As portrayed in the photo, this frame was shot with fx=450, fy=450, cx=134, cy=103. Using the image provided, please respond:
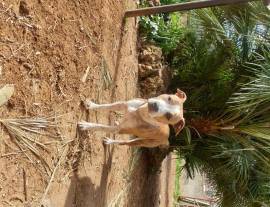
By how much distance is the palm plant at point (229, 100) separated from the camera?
4863 mm

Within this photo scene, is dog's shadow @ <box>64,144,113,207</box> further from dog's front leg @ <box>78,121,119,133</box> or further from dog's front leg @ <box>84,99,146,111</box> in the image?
dog's front leg @ <box>84,99,146,111</box>

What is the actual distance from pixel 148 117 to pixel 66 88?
724mm

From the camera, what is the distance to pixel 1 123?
117 inches

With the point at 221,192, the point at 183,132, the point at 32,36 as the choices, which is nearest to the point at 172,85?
the point at 183,132

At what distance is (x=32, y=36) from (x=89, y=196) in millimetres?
1722

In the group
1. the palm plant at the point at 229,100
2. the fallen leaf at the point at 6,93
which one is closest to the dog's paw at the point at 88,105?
the fallen leaf at the point at 6,93

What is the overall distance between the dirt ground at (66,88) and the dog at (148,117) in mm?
254

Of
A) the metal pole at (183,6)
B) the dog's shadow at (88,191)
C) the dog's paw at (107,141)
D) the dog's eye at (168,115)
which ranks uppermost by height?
the metal pole at (183,6)

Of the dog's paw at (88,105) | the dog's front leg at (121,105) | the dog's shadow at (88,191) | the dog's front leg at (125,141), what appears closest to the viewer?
the dog's front leg at (121,105)

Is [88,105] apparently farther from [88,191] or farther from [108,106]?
[88,191]

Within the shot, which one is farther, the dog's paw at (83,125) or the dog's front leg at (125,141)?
the dog's front leg at (125,141)

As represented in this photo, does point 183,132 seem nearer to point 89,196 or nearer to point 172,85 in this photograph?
point 172,85

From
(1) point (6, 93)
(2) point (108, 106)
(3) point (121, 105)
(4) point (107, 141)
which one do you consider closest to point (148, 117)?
(3) point (121, 105)

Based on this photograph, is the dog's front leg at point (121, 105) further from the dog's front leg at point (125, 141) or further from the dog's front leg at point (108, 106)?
the dog's front leg at point (125, 141)
